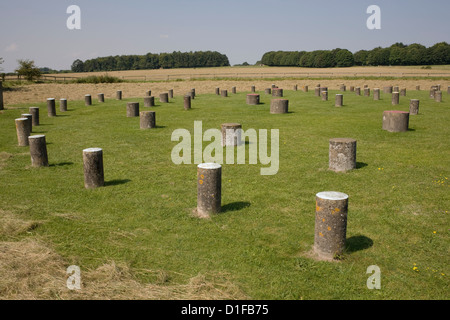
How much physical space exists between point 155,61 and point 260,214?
385 feet

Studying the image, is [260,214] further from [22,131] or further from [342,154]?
[22,131]

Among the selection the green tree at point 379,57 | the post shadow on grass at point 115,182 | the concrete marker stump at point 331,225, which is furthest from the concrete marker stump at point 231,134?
the green tree at point 379,57

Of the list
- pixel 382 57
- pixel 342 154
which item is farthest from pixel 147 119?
pixel 382 57

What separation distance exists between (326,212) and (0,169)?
9.06 m

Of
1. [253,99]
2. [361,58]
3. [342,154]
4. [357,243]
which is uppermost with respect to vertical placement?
[361,58]

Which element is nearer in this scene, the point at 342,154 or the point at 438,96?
the point at 342,154

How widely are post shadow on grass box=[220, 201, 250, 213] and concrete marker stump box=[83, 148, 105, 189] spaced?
10.3ft

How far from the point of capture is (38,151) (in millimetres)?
10500

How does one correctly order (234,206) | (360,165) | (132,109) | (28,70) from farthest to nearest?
(28,70) → (132,109) → (360,165) → (234,206)

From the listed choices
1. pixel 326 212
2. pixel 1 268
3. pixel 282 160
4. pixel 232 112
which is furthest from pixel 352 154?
pixel 232 112

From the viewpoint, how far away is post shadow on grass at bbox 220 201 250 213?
7.34 m

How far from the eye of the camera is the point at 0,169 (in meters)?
10.4

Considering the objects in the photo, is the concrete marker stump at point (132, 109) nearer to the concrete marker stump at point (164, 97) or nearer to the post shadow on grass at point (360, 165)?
the concrete marker stump at point (164, 97)
